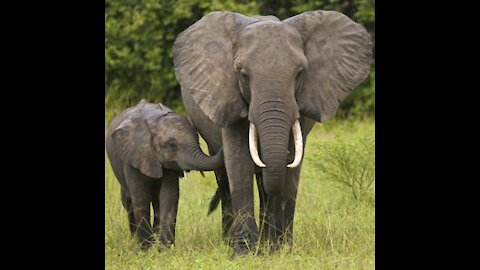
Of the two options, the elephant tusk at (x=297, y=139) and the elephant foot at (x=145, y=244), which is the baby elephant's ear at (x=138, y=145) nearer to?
the elephant foot at (x=145, y=244)

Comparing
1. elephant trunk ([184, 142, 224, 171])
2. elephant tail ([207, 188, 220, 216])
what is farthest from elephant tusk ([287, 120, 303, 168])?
elephant tail ([207, 188, 220, 216])

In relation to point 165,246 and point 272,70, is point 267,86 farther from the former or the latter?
point 165,246

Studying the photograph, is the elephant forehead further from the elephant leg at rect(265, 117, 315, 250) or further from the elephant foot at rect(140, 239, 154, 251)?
the elephant foot at rect(140, 239, 154, 251)

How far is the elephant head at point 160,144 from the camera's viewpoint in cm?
807

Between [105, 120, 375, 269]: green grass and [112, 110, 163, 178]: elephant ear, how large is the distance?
54 cm

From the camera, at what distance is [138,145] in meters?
8.28

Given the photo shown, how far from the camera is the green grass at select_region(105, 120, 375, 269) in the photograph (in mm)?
7301

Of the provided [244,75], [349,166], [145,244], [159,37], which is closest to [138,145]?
[145,244]

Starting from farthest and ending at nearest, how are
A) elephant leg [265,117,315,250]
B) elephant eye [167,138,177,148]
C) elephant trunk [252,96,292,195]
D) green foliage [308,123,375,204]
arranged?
green foliage [308,123,375,204] → elephant eye [167,138,177,148] → elephant leg [265,117,315,250] → elephant trunk [252,96,292,195]

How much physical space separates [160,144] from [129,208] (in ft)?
3.00

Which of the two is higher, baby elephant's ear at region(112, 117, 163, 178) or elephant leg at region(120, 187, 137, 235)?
baby elephant's ear at region(112, 117, 163, 178)
